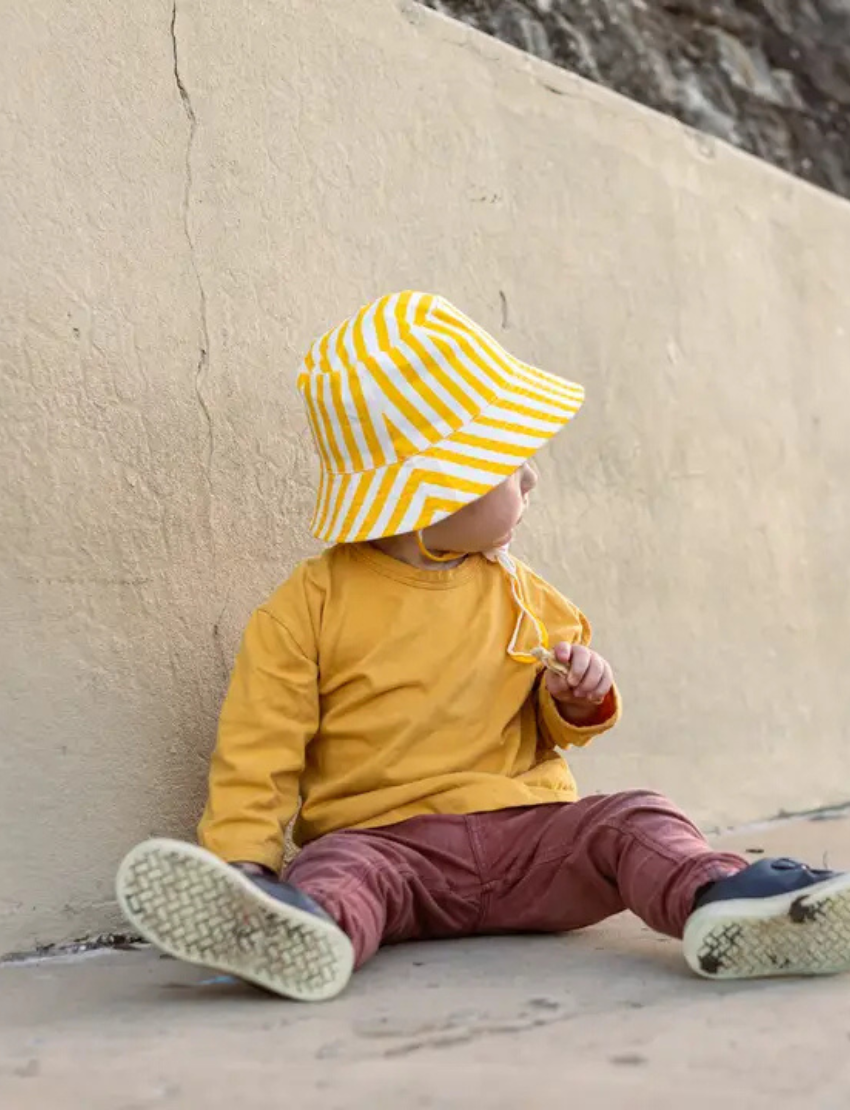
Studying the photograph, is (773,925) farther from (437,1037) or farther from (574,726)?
(574,726)

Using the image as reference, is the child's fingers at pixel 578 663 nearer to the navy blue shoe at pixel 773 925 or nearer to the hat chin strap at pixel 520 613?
the hat chin strap at pixel 520 613

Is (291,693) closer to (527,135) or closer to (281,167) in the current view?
(281,167)

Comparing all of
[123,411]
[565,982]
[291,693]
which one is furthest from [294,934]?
[123,411]

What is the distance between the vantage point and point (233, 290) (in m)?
2.20

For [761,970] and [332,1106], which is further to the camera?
[761,970]

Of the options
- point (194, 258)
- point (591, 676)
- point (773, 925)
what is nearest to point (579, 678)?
point (591, 676)

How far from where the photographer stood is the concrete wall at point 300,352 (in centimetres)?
194

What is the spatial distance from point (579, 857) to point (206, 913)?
0.57 metres

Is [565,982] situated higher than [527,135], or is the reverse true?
[527,135]

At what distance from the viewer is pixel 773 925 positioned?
159 cm

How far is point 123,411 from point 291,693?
442 millimetres

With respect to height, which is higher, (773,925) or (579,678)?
(579,678)

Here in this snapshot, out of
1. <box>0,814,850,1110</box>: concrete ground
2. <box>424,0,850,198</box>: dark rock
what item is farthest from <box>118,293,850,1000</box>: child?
<box>424,0,850,198</box>: dark rock

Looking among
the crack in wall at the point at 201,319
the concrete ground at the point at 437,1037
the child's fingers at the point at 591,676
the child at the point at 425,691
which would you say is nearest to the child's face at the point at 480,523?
the child at the point at 425,691
